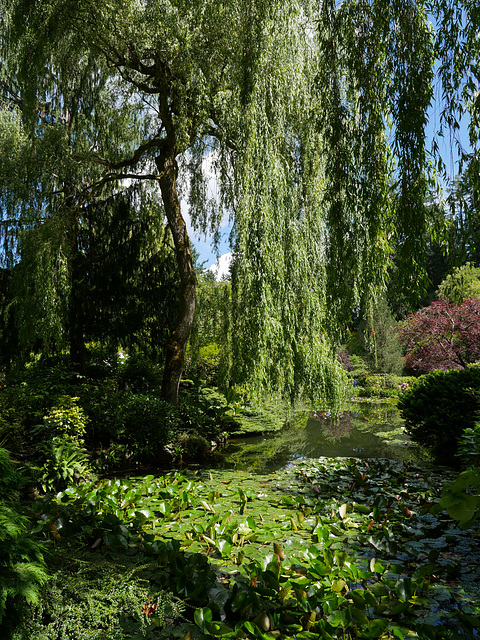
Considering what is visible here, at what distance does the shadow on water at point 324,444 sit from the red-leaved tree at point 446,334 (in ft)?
6.54

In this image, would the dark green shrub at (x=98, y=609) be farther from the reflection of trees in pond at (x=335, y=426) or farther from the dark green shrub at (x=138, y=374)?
the dark green shrub at (x=138, y=374)

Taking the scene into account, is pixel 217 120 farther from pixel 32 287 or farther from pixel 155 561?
pixel 155 561

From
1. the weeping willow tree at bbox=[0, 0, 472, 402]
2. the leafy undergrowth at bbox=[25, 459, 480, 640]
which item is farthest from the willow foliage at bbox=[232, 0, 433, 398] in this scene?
the leafy undergrowth at bbox=[25, 459, 480, 640]

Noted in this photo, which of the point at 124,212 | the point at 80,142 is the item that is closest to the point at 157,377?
the point at 124,212

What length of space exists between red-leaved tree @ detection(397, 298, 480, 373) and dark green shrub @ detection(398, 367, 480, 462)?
4.57m

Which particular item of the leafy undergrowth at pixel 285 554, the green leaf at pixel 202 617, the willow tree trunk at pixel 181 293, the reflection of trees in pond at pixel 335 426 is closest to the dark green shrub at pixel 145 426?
the willow tree trunk at pixel 181 293

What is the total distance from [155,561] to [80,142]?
6.68 meters

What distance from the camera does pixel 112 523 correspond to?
2.94 meters

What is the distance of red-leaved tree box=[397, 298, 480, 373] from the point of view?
10758 millimetres

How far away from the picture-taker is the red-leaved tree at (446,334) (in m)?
10.8

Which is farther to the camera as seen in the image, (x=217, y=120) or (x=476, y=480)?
(x=217, y=120)

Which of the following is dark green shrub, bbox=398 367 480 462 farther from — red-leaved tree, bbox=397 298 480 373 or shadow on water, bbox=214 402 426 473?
red-leaved tree, bbox=397 298 480 373

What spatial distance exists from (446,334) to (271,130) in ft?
28.0

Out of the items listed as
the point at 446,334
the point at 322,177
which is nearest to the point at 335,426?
the point at 446,334
